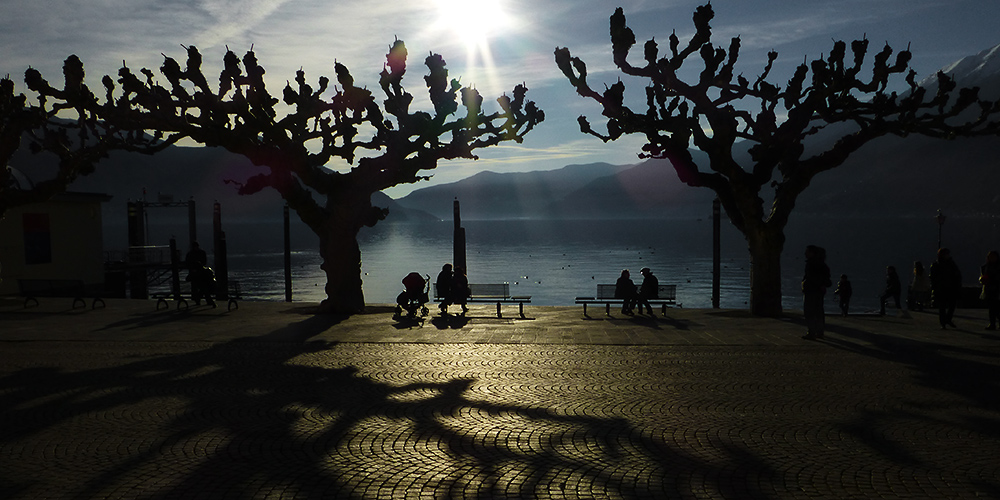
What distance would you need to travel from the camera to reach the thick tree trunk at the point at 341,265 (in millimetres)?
19359

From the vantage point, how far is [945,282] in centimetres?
1528

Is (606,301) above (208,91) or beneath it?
beneath

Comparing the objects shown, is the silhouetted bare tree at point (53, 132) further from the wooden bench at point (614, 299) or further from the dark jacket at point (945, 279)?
the dark jacket at point (945, 279)

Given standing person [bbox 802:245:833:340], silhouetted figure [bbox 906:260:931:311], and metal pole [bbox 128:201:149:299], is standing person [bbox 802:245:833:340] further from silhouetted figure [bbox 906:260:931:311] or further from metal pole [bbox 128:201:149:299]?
metal pole [bbox 128:201:149:299]

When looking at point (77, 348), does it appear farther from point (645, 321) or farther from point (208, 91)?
point (645, 321)

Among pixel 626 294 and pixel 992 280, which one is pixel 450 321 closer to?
pixel 626 294

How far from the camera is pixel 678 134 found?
19.0m

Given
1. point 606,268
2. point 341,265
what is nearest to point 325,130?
point 341,265

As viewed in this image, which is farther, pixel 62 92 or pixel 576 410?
pixel 62 92

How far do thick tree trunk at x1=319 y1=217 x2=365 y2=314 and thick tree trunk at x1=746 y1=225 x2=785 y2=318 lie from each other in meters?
10.4

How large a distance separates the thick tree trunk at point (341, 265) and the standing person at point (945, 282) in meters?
13.7

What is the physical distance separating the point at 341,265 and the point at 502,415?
12.2 meters

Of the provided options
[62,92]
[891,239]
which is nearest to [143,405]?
[62,92]

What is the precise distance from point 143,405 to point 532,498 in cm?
560
